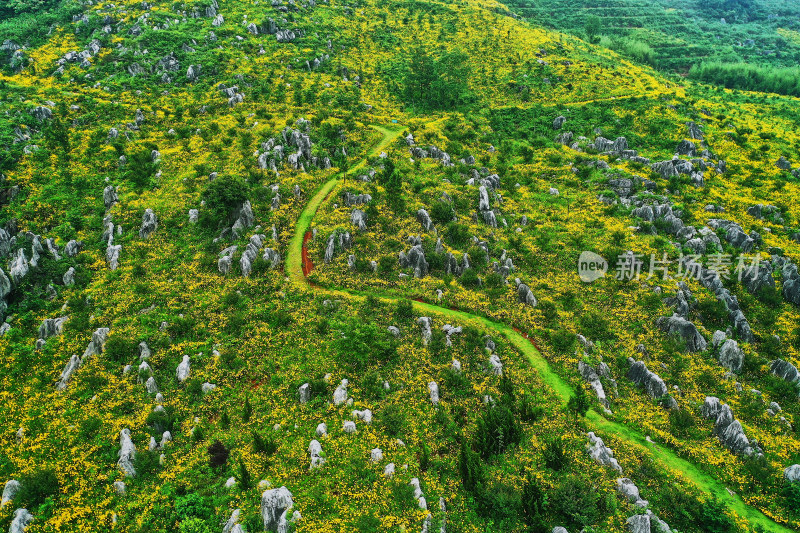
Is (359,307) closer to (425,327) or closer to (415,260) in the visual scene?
(425,327)

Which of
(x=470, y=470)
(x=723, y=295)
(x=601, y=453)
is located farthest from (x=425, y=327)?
(x=723, y=295)

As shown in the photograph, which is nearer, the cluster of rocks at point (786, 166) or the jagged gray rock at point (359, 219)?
the jagged gray rock at point (359, 219)

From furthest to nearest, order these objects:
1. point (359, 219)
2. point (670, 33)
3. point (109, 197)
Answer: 1. point (670, 33)
2. point (359, 219)
3. point (109, 197)

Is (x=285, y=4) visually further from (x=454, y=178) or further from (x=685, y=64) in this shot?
(x=685, y=64)

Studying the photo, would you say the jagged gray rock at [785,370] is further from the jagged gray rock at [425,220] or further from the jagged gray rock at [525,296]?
the jagged gray rock at [425,220]

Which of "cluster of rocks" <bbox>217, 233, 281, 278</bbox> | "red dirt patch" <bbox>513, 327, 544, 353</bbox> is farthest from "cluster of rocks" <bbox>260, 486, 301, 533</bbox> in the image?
"red dirt patch" <bbox>513, 327, 544, 353</bbox>

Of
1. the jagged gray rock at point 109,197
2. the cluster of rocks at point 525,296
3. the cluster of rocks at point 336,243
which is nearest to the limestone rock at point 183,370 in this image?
the cluster of rocks at point 336,243
